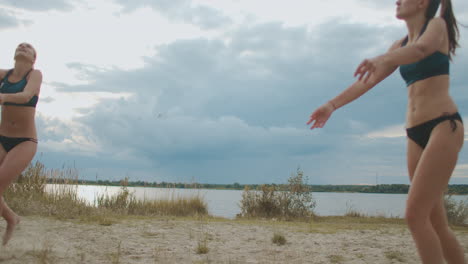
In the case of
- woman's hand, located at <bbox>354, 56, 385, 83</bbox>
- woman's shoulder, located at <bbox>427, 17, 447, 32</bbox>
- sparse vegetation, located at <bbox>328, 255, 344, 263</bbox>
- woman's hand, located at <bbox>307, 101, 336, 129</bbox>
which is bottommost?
sparse vegetation, located at <bbox>328, 255, 344, 263</bbox>

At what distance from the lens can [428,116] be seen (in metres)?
2.63

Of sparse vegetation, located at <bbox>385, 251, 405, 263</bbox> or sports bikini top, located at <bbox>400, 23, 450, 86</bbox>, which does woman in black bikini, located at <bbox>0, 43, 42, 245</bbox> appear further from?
sparse vegetation, located at <bbox>385, 251, 405, 263</bbox>

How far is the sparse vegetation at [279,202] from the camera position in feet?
46.0

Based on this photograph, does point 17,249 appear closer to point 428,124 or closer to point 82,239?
point 82,239

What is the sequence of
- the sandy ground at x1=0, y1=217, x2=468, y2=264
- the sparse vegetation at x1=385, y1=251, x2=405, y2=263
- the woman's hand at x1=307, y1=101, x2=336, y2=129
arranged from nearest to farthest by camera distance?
the woman's hand at x1=307, y1=101, x2=336, y2=129 → the sandy ground at x1=0, y1=217, x2=468, y2=264 → the sparse vegetation at x1=385, y1=251, x2=405, y2=263

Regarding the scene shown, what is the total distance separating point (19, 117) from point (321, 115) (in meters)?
3.28

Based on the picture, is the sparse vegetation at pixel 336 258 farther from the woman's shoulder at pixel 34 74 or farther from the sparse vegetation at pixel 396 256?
the woman's shoulder at pixel 34 74

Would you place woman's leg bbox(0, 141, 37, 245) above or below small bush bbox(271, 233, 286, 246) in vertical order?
above

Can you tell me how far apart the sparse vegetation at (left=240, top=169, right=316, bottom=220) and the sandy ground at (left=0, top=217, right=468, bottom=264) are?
5624 mm

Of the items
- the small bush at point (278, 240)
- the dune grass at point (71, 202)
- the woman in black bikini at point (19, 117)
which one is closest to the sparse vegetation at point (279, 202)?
the dune grass at point (71, 202)

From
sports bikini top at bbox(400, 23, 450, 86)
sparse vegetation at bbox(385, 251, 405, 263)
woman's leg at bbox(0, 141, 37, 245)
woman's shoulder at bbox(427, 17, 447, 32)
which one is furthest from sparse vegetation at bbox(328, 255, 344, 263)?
woman's leg at bbox(0, 141, 37, 245)

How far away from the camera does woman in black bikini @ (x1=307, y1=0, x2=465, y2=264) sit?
2422 mm

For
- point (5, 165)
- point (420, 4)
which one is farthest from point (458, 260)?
point (5, 165)

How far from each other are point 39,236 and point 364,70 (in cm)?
580
